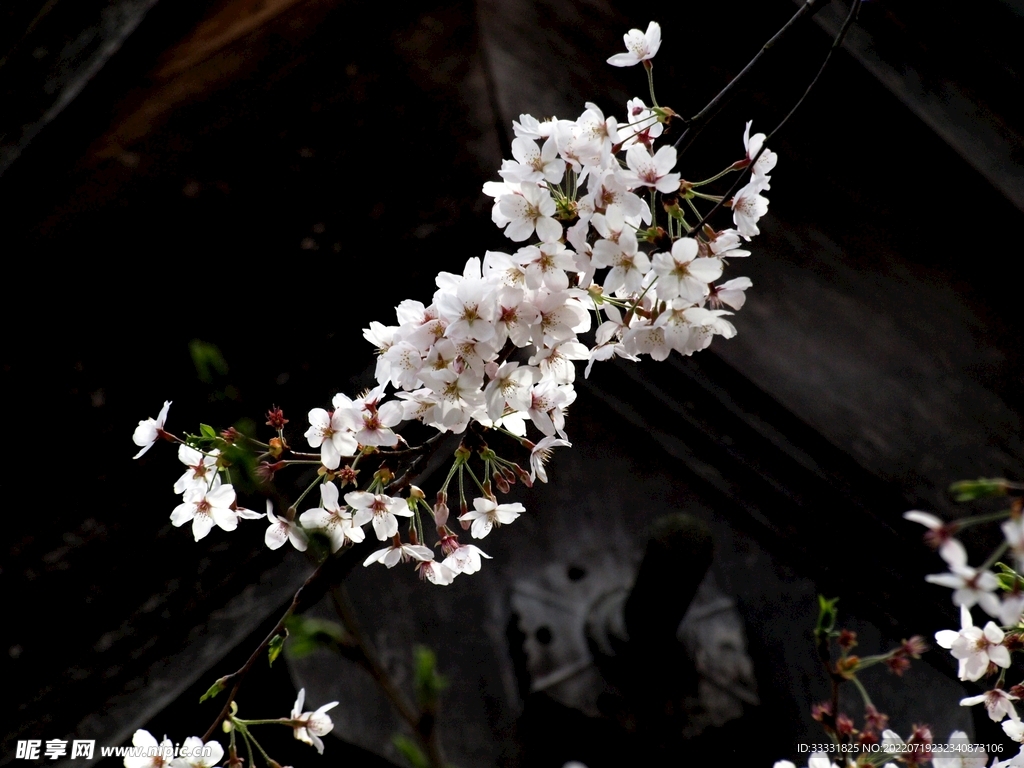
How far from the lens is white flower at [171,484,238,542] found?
0.96 metres

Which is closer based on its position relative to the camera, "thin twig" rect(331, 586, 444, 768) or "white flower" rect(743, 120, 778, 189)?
"thin twig" rect(331, 586, 444, 768)

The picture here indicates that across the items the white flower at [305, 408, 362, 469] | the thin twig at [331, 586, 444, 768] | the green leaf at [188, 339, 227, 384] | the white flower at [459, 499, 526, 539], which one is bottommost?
the white flower at [459, 499, 526, 539]

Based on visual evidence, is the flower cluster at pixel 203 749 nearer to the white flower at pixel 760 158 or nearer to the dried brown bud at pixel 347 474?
the dried brown bud at pixel 347 474

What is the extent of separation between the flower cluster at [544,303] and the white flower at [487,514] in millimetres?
85

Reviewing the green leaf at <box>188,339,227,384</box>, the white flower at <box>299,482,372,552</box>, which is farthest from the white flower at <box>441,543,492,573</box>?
the green leaf at <box>188,339,227,384</box>

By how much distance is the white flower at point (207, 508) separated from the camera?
960 millimetres

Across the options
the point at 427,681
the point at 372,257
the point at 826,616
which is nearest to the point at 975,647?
the point at 826,616

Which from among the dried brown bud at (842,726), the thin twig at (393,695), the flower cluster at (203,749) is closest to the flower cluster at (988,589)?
the dried brown bud at (842,726)

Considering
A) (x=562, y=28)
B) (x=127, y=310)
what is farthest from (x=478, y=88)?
(x=127, y=310)

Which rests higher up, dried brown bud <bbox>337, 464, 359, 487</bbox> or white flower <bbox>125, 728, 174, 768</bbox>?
dried brown bud <bbox>337, 464, 359, 487</bbox>

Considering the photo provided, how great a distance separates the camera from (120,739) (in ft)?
5.86

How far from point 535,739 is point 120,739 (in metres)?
1.00

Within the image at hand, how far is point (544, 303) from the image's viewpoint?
2.76 ft

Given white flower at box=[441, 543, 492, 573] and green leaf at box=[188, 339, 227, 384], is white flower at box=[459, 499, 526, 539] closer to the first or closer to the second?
white flower at box=[441, 543, 492, 573]
